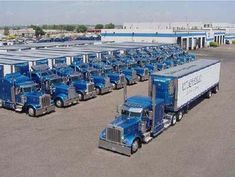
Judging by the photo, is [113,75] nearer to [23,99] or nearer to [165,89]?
[23,99]

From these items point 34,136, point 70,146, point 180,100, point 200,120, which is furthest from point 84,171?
point 200,120

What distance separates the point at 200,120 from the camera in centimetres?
2084

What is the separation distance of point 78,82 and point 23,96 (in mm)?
5928

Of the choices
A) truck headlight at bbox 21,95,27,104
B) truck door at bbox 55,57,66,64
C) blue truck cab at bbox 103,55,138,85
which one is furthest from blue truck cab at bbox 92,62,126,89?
truck headlight at bbox 21,95,27,104

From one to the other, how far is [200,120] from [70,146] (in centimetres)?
962

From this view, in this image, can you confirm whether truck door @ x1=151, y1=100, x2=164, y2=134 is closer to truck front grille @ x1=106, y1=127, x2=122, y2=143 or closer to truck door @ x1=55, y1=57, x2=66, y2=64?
truck front grille @ x1=106, y1=127, x2=122, y2=143

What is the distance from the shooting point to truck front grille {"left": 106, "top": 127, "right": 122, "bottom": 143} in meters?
14.7

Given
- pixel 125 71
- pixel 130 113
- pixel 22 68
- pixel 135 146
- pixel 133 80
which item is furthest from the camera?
pixel 125 71

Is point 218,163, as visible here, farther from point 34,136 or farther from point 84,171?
point 34,136

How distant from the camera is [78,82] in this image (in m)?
27.0

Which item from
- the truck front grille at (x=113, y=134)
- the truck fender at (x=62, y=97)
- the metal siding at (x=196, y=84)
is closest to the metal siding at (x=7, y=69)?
the truck fender at (x=62, y=97)

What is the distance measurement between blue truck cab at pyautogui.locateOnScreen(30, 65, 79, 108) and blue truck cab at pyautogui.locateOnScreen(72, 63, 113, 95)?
3.91 m

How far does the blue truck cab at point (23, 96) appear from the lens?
71.1 feet

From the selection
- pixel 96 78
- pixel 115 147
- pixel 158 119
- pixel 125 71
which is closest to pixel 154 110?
pixel 158 119
